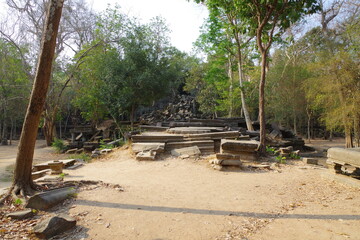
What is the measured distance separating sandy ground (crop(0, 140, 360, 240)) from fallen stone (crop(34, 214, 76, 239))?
12 cm

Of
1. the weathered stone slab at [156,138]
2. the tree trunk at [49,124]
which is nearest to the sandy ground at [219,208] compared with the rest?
the weathered stone slab at [156,138]

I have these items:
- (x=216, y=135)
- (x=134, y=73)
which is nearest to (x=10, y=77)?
(x=134, y=73)

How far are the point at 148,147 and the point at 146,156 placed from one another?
2.06 feet

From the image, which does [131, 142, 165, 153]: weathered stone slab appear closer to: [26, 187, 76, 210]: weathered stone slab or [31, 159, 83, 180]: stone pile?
[31, 159, 83, 180]: stone pile

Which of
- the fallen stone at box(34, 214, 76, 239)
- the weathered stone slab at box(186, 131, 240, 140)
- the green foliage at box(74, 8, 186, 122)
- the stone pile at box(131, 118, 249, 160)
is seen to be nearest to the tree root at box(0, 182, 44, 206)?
the fallen stone at box(34, 214, 76, 239)

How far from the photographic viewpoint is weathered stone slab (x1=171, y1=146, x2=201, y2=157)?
7194 mm

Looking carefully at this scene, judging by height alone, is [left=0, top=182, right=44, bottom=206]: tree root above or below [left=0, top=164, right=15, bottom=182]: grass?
above

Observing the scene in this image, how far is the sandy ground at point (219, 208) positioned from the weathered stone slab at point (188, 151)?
70.7 inches

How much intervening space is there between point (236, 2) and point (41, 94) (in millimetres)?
6190

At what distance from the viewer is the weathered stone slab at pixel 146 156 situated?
6.87 m

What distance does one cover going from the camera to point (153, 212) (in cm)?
308

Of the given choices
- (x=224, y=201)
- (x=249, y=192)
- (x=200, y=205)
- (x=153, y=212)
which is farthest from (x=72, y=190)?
(x=249, y=192)

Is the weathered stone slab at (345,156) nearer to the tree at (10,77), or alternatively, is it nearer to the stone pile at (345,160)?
the stone pile at (345,160)

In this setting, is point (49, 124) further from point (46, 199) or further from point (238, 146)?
point (46, 199)
